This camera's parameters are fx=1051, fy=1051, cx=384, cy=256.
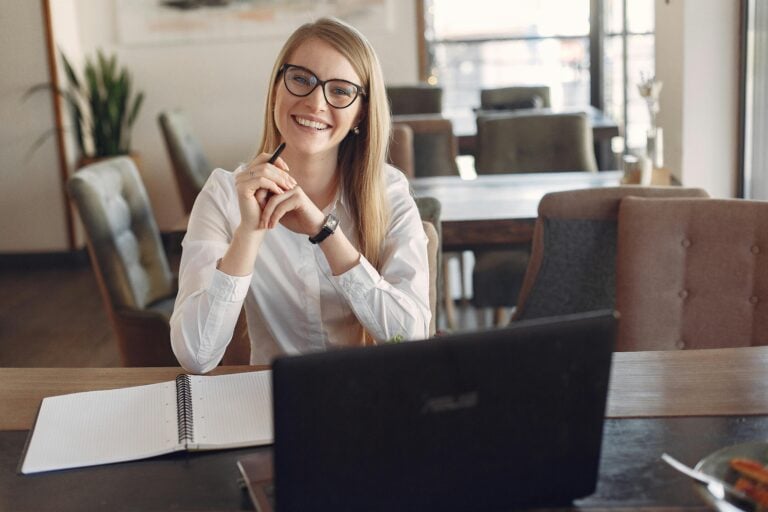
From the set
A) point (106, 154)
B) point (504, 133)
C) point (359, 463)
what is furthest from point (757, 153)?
point (106, 154)

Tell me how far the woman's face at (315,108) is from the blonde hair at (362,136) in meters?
0.02

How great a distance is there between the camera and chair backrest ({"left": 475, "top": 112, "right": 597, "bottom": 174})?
424 centimetres

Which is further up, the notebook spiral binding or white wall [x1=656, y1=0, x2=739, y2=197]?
white wall [x1=656, y1=0, x2=739, y2=197]

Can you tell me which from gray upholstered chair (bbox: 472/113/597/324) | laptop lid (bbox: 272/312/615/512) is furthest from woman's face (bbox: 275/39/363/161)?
gray upholstered chair (bbox: 472/113/597/324)

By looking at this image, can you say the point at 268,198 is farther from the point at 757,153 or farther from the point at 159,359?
the point at 757,153

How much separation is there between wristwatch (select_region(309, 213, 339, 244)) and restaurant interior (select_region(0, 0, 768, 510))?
0.28 metres

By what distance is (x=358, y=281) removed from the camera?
1792 mm

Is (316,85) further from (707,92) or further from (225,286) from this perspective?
(707,92)

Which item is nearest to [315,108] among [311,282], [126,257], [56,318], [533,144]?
[311,282]

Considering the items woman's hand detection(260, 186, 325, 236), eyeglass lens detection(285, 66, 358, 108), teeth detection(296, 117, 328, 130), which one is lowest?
woman's hand detection(260, 186, 325, 236)

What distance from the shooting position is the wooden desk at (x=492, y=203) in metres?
3.02

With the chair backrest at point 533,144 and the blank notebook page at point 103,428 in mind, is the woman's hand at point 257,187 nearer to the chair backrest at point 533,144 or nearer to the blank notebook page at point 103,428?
the blank notebook page at point 103,428

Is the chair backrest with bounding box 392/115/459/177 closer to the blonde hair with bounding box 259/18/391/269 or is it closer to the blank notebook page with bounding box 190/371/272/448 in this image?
the blonde hair with bounding box 259/18/391/269

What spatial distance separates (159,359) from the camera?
2.97m
